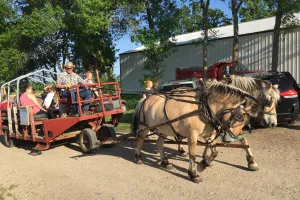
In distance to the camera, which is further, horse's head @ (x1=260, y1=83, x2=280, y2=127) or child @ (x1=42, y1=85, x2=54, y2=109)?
child @ (x1=42, y1=85, x2=54, y2=109)

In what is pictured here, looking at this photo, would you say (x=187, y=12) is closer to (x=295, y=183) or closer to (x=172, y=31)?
(x=172, y=31)

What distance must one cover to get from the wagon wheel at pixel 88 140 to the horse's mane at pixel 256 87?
3.72 metres

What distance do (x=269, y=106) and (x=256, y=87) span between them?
15.4 inches

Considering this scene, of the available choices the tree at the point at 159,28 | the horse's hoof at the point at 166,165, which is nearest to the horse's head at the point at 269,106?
the horse's hoof at the point at 166,165

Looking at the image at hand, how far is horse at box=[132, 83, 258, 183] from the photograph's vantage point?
5.36 meters

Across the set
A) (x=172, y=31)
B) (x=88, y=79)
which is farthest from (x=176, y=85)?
(x=172, y=31)

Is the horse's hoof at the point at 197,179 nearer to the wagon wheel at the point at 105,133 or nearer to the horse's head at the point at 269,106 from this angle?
the horse's head at the point at 269,106

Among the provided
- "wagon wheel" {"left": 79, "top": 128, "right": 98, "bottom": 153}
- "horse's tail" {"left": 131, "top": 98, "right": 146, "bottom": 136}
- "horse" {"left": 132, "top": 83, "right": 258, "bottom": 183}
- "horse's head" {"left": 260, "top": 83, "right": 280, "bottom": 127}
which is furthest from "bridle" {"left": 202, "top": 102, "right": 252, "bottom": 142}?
"wagon wheel" {"left": 79, "top": 128, "right": 98, "bottom": 153}

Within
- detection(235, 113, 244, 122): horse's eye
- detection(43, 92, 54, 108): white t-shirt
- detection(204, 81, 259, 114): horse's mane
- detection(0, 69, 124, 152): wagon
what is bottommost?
detection(0, 69, 124, 152): wagon

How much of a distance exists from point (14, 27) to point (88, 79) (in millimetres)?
14769

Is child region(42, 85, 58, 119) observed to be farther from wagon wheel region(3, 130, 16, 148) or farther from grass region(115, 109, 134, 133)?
grass region(115, 109, 134, 133)

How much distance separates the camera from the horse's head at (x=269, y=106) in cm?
533

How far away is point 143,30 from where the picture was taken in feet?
48.6

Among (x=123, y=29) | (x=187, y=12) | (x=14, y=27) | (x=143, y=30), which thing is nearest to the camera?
(x=143, y=30)
